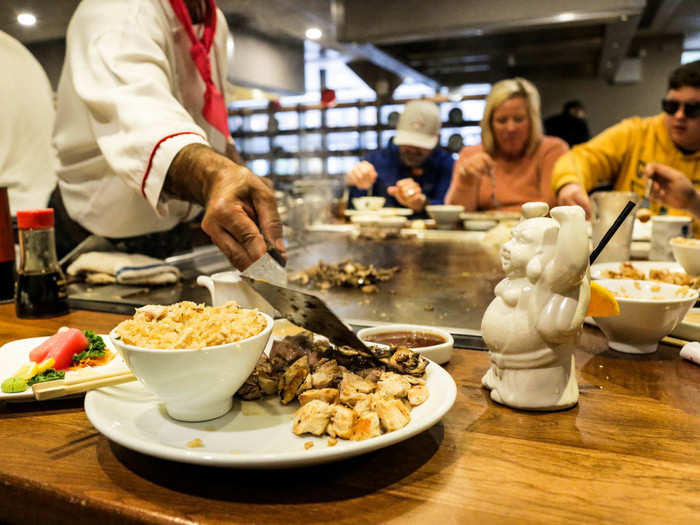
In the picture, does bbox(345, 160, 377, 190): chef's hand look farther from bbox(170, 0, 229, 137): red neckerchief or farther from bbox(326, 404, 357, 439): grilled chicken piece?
bbox(326, 404, 357, 439): grilled chicken piece

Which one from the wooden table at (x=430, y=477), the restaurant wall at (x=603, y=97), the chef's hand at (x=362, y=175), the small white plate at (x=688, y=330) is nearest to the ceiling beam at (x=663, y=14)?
the chef's hand at (x=362, y=175)

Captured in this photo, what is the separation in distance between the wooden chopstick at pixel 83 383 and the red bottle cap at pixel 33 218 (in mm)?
654

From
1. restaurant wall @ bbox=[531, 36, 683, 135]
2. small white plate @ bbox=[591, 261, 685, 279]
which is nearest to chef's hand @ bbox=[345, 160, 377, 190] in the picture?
small white plate @ bbox=[591, 261, 685, 279]

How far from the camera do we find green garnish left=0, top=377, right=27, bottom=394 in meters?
0.74

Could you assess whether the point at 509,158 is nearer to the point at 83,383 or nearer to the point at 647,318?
the point at 647,318

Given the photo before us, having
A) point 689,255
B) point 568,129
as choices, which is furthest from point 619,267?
point 568,129

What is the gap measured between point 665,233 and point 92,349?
5.59 feet

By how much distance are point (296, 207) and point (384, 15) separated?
1500mm

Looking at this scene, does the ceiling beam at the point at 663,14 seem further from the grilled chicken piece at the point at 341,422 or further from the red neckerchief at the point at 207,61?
the grilled chicken piece at the point at 341,422

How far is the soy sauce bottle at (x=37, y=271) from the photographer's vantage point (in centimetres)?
122

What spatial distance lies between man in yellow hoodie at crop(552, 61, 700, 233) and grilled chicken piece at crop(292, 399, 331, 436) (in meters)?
1.93

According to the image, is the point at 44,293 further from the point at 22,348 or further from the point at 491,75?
the point at 491,75

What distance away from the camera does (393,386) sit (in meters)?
0.66

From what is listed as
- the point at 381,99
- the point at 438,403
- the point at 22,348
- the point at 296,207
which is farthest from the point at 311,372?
the point at 381,99
